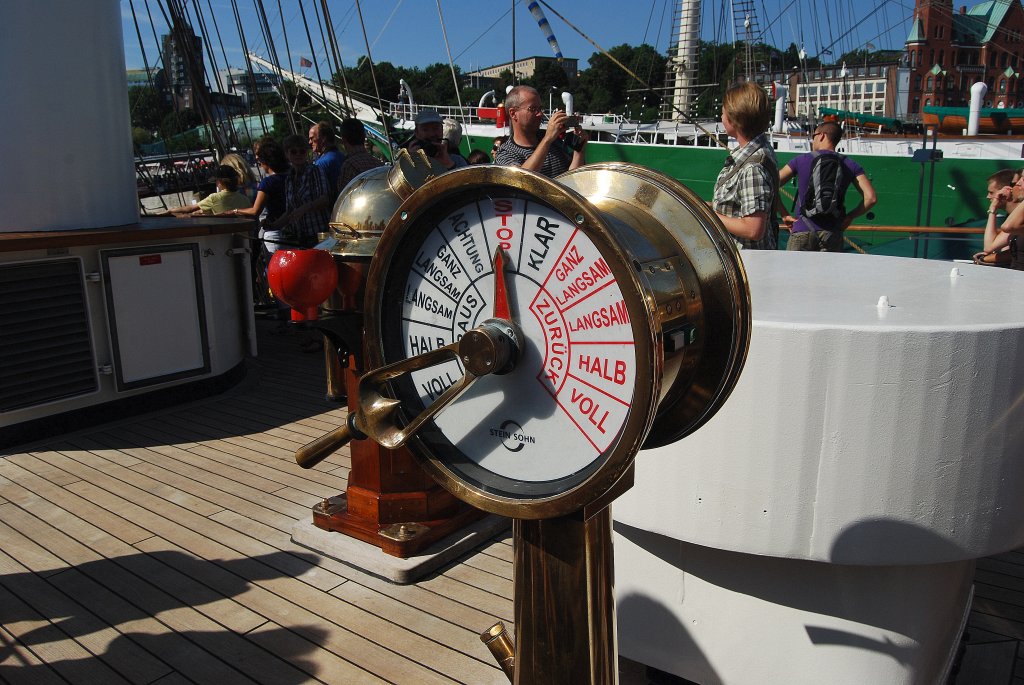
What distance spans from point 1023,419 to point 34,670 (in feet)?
8.48

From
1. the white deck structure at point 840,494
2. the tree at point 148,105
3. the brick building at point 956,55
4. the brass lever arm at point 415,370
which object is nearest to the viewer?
the brass lever arm at point 415,370

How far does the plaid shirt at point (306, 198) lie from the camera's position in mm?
5887

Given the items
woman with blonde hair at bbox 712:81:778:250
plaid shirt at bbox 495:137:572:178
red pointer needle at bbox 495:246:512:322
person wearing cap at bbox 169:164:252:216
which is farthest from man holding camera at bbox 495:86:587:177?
person wearing cap at bbox 169:164:252:216

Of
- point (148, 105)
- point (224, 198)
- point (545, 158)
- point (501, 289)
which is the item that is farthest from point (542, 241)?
point (148, 105)

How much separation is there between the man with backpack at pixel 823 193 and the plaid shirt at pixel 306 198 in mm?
3178

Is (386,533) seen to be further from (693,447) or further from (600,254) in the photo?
(600,254)

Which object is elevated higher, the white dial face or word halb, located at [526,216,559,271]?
word halb, located at [526,216,559,271]

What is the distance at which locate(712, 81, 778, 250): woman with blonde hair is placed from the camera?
9.18 ft

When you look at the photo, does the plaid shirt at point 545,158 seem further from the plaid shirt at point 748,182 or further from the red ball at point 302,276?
the red ball at point 302,276

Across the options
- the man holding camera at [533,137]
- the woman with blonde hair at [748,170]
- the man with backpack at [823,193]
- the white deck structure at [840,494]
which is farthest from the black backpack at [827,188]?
the white deck structure at [840,494]

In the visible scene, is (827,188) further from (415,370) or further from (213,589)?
(415,370)

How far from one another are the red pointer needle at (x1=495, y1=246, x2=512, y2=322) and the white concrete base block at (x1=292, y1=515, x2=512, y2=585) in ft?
6.18

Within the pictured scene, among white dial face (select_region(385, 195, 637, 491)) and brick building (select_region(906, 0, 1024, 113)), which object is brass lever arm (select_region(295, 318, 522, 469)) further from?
brick building (select_region(906, 0, 1024, 113))

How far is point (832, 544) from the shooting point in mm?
1740
